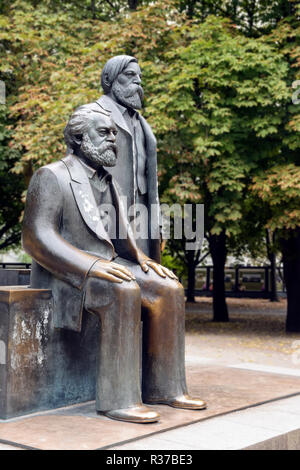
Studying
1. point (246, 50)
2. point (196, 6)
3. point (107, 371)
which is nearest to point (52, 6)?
point (196, 6)

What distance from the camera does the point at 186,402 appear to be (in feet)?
16.3

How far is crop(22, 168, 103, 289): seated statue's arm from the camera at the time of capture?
466 cm

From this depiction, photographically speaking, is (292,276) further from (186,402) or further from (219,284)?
(186,402)

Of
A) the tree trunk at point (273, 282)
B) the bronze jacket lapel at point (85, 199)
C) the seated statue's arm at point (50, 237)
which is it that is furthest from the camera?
the tree trunk at point (273, 282)

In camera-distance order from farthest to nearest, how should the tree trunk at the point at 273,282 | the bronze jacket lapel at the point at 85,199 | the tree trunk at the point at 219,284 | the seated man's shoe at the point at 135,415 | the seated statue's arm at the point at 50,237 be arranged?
the tree trunk at the point at 273,282 → the tree trunk at the point at 219,284 → the bronze jacket lapel at the point at 85,199 → the seated statue's arm at the point at 50,237 → the seated man's shoe at the point at 135,415

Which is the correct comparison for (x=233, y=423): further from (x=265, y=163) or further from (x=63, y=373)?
(x=265, y=163)

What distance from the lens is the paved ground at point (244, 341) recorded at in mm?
11211

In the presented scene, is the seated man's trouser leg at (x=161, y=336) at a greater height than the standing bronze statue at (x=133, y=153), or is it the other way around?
the standing bronze statue at (x=133, y=153)

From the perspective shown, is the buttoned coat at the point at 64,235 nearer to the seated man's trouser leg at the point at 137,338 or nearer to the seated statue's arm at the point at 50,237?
the seated statue's arm at the point at 50,237

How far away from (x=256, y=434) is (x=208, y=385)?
5.19ft

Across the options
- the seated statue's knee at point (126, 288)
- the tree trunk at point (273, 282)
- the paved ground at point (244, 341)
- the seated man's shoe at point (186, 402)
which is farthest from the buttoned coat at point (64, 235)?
the tree trunk at point (273, 282)

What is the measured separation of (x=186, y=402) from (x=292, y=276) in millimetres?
11404

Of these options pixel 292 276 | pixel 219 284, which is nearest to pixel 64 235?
pixel 292 276

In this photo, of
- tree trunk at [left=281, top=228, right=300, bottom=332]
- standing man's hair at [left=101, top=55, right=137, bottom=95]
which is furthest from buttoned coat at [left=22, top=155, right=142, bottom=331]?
tree trunk at [left=281, top=228, right=300, bottom=332]
